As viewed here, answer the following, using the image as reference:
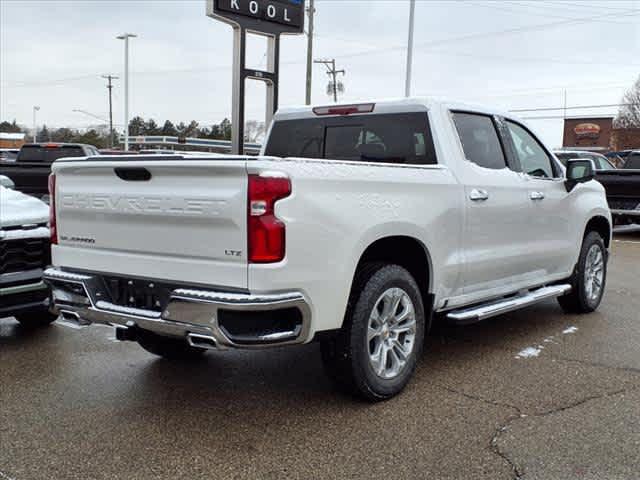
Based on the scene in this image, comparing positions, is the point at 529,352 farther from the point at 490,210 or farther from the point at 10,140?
the point at 10,140

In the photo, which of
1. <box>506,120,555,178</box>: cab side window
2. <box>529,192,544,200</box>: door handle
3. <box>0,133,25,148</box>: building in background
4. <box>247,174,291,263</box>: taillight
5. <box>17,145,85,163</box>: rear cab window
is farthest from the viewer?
<box>0,133,25,148</box>: building in background

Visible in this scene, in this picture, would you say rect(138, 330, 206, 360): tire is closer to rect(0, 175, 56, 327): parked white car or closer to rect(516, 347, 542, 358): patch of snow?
rect(0, 175, 56, 327): parked white car

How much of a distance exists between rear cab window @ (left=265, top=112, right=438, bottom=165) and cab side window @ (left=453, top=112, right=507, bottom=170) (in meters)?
0.34

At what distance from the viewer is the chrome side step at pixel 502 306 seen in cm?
475

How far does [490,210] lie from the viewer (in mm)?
5020

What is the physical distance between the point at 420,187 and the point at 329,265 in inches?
40.7

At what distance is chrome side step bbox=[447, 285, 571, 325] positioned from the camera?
187 inches

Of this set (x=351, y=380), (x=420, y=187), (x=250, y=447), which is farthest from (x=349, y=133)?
Answer: (x=250, y=447)

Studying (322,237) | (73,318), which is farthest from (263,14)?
(322,237)

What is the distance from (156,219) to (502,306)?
2.76 meters

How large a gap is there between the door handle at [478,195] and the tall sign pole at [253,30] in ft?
20.2

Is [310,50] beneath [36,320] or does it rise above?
above

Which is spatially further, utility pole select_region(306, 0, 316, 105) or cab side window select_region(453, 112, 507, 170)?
utility pole select_region(306, 0, 316, 105)

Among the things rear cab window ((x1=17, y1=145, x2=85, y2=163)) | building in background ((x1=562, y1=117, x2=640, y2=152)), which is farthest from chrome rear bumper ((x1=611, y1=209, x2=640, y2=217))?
building in background ((x1=562, y1=117, x2=640, y2=152))
